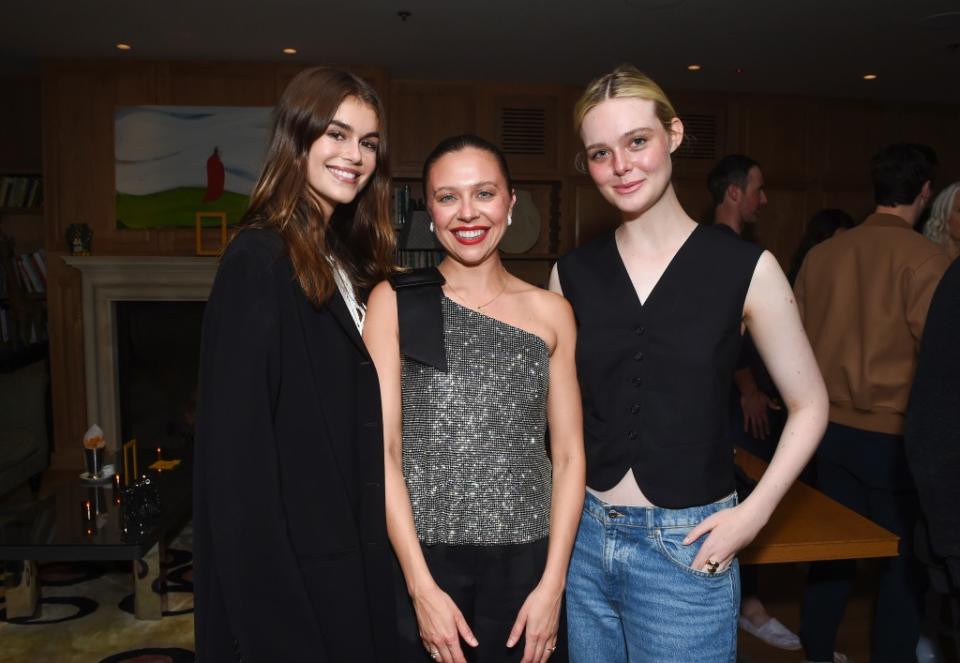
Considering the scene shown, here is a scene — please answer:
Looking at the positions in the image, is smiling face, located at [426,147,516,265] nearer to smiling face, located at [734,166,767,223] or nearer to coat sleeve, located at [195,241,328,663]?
coat sleeve, located at [195,241,328,663]

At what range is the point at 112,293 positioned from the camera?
502cm

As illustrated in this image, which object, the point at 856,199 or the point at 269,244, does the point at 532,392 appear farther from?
the point at 856,199

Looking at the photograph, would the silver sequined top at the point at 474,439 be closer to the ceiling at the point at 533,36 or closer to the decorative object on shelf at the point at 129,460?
A: the decorative object on shelf at the point at 129,460

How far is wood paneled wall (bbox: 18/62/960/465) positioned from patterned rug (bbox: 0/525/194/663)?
2.16 m

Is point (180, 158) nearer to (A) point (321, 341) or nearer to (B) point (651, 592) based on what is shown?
(A) point (321, 341)

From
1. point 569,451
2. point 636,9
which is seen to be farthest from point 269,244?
point 636,9

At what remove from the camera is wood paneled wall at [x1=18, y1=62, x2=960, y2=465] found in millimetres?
5016

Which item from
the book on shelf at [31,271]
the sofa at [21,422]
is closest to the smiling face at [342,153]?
the sofa at [21,422]

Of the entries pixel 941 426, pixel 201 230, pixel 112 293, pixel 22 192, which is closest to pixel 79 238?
pixel 112 293

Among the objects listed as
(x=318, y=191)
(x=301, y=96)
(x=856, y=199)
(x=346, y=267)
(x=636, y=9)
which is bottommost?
(x=346, y=267)

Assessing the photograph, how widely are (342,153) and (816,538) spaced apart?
1.39m

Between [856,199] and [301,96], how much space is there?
18.9ft

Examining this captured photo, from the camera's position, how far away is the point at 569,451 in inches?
55.9

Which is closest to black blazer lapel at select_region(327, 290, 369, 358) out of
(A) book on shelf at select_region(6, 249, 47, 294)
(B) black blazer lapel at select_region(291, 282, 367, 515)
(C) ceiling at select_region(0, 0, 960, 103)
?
(B) black blazer lapel at select_region(291, 282, 367, 515)
